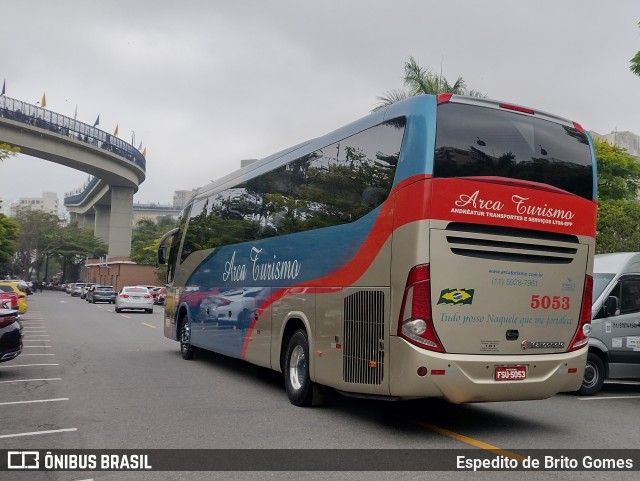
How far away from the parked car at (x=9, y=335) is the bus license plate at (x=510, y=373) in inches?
332

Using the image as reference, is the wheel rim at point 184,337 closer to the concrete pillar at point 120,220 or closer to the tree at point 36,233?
the concrete pillar at point 120,220

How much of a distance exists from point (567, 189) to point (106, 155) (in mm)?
54435

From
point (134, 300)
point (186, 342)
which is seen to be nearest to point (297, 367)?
point (186, 342)

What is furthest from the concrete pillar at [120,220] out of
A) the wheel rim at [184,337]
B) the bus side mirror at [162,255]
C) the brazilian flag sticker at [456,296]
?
the brazilian flag sticker at [456,296]

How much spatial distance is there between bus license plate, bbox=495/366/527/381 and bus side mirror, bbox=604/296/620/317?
4.91 metres

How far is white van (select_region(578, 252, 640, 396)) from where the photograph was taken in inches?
455

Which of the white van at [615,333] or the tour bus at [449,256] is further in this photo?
the white van at [615,333]

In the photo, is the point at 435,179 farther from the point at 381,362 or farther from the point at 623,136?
the point at 623,136

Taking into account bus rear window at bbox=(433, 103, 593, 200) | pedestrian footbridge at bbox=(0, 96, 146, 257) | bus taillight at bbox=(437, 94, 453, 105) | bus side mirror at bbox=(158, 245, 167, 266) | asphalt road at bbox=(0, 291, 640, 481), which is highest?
pedestrian footbridge at bbox=(0, 96, 146, 257)

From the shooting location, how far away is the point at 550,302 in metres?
7.90

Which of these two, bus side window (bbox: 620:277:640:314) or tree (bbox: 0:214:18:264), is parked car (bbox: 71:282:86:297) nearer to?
tree (bbox: 0:214:18:264)

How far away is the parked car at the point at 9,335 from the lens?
1155cm

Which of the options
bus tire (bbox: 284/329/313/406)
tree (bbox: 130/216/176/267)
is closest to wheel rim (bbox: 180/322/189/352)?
bus tire (bbox: 284/329/313/406)

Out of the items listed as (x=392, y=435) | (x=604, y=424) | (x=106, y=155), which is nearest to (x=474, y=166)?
(x=392, y=435)
